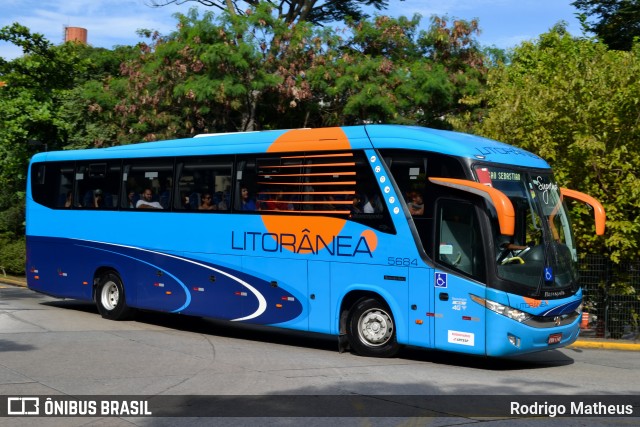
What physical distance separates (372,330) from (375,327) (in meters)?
0.07

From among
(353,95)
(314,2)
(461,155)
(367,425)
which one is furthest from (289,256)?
(314,2)

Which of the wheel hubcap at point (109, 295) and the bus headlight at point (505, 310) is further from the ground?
the bus headlight at point (505, 310)

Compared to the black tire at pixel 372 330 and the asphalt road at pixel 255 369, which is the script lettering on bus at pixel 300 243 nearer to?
the black tire at pixel 372 330

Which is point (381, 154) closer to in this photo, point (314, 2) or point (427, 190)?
point (427, 190)

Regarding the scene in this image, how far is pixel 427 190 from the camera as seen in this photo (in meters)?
12.4

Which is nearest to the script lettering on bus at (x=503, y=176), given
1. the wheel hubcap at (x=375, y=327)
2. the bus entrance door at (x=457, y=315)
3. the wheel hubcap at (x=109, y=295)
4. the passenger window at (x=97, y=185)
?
the bus entrance door at (x=457, y=315)

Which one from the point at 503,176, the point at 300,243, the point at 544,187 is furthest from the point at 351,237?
the point at 544,187

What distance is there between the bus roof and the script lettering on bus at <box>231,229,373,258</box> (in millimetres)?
1449

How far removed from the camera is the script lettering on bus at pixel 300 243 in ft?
43.4

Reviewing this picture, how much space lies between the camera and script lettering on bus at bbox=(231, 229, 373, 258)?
43.4 ft

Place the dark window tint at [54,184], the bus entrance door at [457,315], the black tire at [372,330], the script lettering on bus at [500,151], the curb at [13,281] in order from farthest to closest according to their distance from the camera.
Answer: the curb at [13,281]
the dark window tint at [54,184]
the black tire at [372,330]
the script lettering on bus at [500,151]
the bus entrance door at [457,315]

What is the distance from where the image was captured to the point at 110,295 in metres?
18.0

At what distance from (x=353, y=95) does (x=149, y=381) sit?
14886mm

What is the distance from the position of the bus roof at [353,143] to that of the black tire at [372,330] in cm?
252
